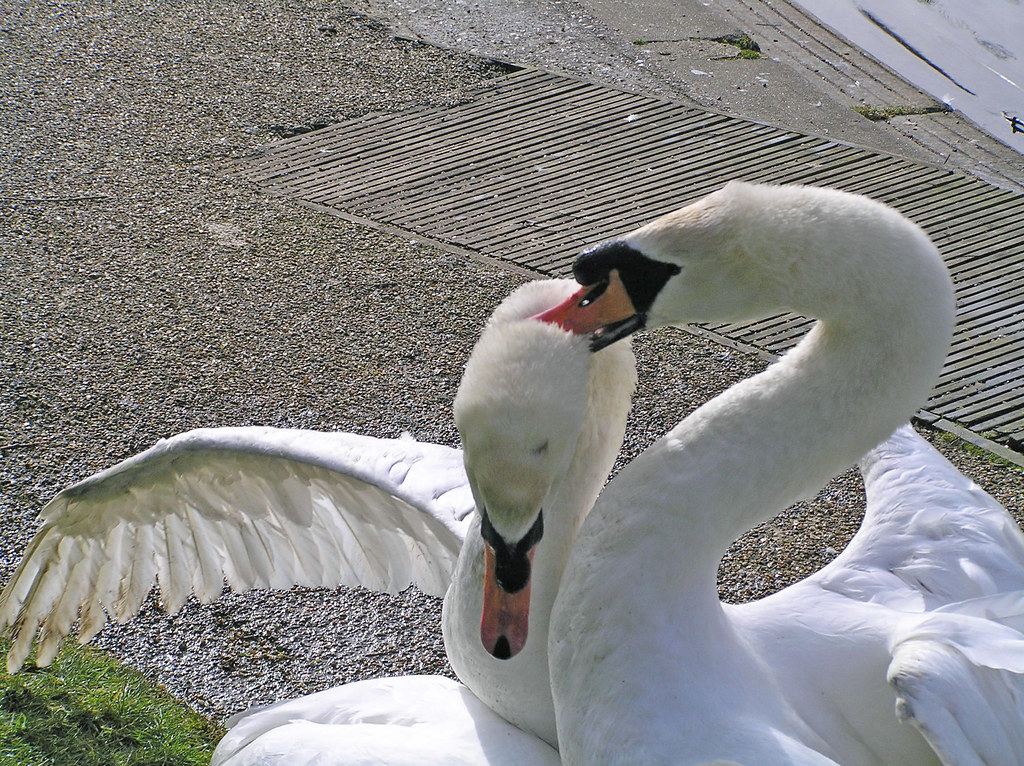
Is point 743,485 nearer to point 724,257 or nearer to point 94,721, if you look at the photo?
point 724,257

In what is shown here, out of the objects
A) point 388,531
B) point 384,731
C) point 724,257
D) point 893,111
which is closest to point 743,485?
point 724,257

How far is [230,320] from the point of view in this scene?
493cm

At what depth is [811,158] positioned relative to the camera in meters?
5.93

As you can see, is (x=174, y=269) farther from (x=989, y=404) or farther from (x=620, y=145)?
(x=989, y=404)

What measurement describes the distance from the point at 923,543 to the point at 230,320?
3.20 metres

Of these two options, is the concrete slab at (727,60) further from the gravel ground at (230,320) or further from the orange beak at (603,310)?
the orange beak at (603,310)

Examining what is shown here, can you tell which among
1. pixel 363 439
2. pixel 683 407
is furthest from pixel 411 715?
pixel 683 407

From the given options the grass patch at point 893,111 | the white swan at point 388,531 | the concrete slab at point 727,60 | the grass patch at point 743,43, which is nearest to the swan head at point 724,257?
the white swan at point 388,531

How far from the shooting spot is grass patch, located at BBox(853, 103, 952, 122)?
657 cm

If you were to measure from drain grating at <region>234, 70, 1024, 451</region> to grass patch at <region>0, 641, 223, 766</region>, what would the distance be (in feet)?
8.70

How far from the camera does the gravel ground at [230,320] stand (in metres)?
3.61

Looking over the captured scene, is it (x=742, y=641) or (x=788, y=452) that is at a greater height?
(x=788, y=452)

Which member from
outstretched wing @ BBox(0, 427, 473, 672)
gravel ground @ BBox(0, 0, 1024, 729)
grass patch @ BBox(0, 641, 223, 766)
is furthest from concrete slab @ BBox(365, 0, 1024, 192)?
grass patch @ BBox(0, 641, 223, 766)

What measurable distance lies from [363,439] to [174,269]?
2535 millimetres
